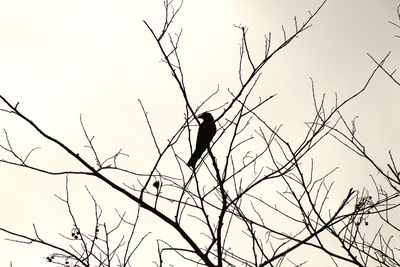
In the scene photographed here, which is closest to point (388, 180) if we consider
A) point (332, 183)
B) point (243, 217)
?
point (332, 183)

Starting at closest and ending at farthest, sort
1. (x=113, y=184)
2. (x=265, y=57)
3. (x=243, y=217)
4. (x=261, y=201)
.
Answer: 1. (x=113, y=184)
2. (x=265, y=57)
3. (x=243, y=217)
4. (x=261, y=201)

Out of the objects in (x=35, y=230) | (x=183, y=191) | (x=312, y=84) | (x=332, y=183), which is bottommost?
(x=35, y=230)

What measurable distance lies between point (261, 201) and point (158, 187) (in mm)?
1165

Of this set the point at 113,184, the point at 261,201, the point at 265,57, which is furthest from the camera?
the point at 261,201

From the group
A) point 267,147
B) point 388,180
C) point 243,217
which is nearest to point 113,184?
point 243,217

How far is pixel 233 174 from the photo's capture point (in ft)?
10.2

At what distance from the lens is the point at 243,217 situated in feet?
10.8

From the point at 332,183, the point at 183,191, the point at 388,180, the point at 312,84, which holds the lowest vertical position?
the point at 183,191

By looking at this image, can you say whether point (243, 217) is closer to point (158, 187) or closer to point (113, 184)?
point (158, 187)

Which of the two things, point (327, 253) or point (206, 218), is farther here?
point (327, 253)

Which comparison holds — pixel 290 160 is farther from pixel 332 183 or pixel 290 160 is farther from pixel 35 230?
pixel 35 230

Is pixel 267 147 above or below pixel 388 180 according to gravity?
above

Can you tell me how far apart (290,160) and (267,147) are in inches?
12.3

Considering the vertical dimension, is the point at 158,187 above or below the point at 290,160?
below
